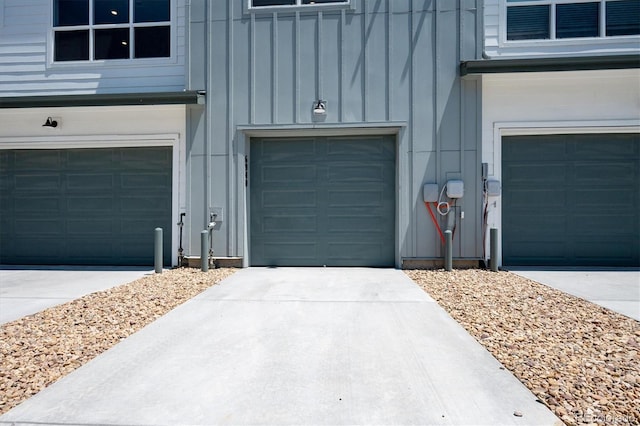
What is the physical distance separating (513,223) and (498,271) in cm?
116

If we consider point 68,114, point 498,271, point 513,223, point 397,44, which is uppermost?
point 397,44

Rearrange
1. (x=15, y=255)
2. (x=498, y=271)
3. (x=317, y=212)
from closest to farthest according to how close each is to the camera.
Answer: (x=498, y=271) → (x=317, y=212) → (x=15, y=255)

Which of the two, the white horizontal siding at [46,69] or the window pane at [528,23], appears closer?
the window pane at [528,23]

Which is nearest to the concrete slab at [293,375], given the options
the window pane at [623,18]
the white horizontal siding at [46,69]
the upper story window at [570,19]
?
the white horizontal siding at [46,69]

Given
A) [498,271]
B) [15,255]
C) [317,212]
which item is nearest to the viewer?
[498,271]

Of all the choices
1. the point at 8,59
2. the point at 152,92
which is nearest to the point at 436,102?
the point at 152,92

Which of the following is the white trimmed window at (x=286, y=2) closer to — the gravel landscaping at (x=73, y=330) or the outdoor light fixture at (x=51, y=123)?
the outdoor light fixture at (x=51, y=123)

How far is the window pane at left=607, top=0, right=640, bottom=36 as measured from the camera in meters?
7.68

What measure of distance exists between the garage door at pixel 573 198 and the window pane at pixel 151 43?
7.61 meters

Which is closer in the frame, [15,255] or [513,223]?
[513,223]

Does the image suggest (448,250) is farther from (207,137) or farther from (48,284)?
(48,284)

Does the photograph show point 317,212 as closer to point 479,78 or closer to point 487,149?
point 487,149

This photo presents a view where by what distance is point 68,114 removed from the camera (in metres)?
8.23

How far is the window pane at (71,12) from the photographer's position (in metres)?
8.55
